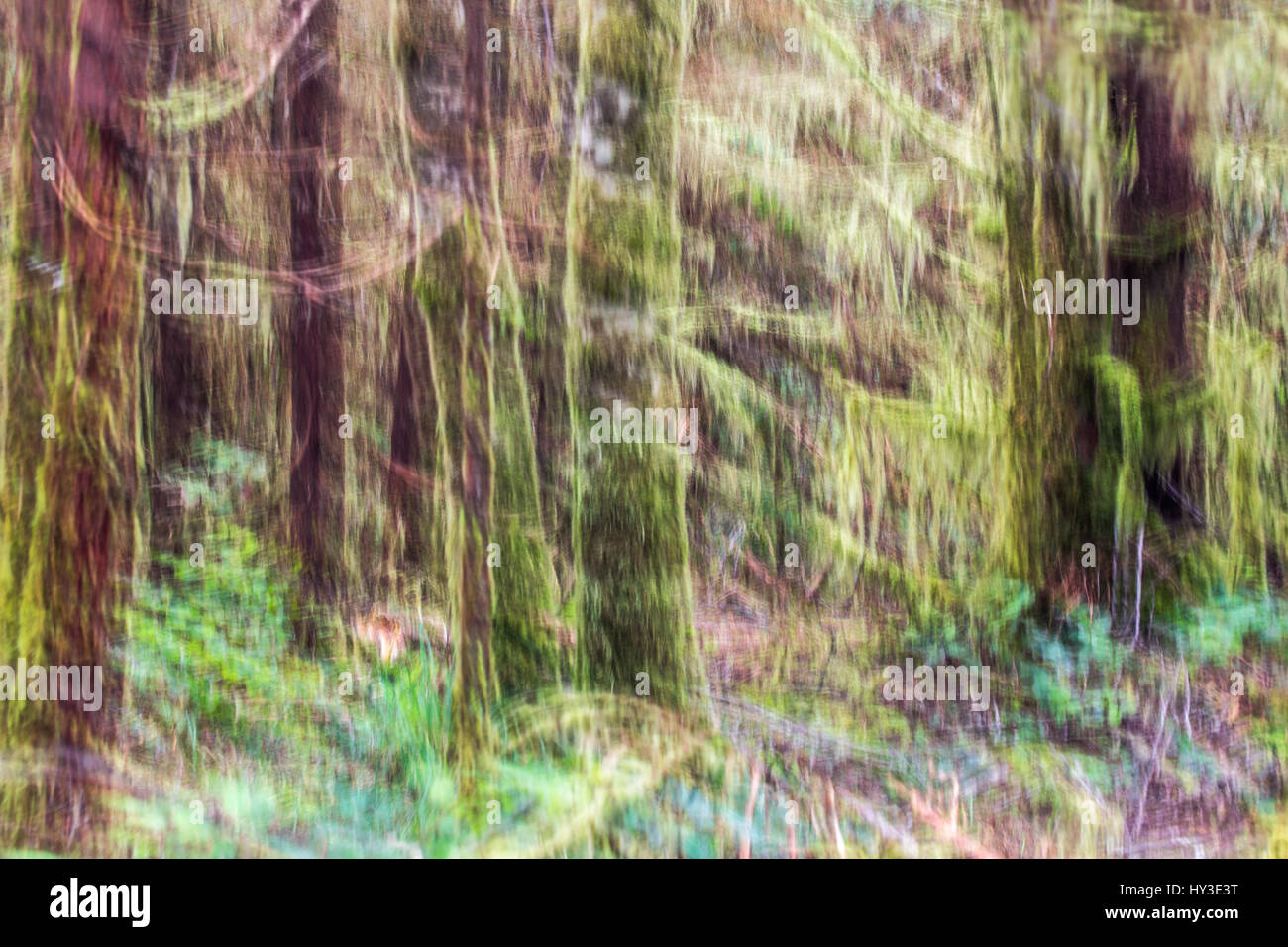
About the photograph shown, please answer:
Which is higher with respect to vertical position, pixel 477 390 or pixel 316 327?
pixel 316 327

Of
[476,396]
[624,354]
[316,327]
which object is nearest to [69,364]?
[316,327]

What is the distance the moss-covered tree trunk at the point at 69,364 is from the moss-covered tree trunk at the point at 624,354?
0.83m

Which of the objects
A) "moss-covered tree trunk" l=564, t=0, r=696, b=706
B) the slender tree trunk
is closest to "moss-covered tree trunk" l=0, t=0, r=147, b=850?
the slender tree trunk

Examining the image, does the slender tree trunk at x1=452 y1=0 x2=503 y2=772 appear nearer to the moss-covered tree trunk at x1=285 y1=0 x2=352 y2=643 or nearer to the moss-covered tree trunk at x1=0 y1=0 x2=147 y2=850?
the moss-covered tree trunk at x1=285 y1=0 x2=352 y2=643

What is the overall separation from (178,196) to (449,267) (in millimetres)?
526

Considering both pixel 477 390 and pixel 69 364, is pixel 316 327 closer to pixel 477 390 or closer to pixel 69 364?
pixel 477 390

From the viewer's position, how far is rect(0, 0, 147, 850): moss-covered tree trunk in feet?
6.73

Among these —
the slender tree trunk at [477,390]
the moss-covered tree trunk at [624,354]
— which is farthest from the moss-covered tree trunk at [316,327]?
the moss-covered tree trunk at [624,354]

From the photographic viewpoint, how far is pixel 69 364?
207 centimetres

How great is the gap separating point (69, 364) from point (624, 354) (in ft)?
3.40

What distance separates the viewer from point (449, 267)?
6.79ft

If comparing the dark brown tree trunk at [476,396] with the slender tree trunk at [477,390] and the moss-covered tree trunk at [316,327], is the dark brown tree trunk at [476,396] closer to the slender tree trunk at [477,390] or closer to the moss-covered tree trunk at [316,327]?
the slender tree trunk at [477,390]

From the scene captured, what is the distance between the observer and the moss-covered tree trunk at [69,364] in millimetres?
2053

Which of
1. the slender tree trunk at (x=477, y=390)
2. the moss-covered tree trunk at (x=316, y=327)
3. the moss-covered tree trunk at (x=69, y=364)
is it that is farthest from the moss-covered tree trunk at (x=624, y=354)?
the moss-covered tree trunk at (x=69, y=364)
